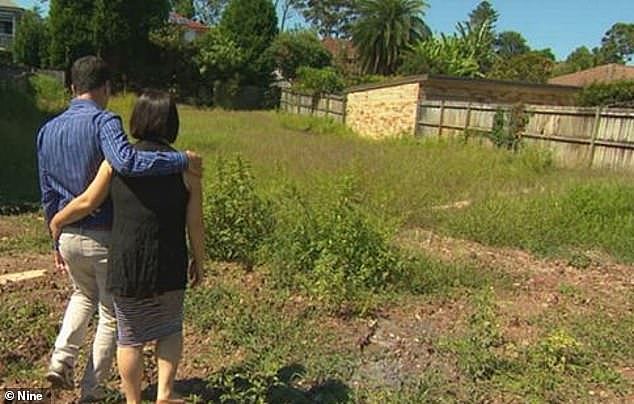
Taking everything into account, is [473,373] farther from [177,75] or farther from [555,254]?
[177,75]

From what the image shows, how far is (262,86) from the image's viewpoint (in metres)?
33.7

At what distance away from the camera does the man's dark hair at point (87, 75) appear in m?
2.53

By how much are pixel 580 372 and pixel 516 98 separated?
16504 mm

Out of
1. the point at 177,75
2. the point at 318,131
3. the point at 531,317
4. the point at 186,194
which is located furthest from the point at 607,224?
the point at 177,75

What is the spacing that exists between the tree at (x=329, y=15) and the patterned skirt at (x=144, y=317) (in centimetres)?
6096

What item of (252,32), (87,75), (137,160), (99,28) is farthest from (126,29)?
(137,160)

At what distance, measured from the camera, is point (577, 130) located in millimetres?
12281

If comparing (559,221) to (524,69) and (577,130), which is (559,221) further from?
(524,69)

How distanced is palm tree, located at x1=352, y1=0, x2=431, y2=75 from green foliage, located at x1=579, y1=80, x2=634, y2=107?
21236mm

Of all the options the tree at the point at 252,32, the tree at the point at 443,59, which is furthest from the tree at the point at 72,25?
the tree at the point at 443,59

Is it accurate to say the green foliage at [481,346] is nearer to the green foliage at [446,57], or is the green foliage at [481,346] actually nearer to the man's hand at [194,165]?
the man's hand at [194,165]

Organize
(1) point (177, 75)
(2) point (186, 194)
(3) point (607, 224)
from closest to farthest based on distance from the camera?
(2) point (186, 194), (3) point (607, 224), (1) point (177, 75)

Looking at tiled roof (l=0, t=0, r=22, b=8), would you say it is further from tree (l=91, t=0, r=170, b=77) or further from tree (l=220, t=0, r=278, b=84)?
tree (l=91, t=0, r=170, b=77)

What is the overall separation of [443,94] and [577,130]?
6.12 m
